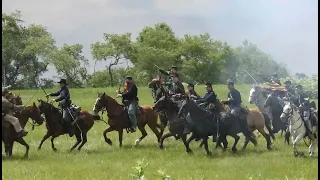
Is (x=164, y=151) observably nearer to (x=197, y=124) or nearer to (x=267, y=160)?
(x=197, y=124)

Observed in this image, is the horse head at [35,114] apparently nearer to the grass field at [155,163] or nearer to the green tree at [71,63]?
the grass field at [155,163]

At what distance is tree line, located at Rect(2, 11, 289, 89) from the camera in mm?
68750

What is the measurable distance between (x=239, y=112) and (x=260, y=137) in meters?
3.90

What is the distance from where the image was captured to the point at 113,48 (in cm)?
7662

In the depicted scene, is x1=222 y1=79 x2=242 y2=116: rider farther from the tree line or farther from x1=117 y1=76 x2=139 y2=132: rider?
the tree line

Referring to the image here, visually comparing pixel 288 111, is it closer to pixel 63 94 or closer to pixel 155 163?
pixel 155 163

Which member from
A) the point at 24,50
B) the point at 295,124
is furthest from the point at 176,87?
the point at 24,50

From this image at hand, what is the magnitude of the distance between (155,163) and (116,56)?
6414 centimetres

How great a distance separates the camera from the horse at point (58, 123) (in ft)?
57.0

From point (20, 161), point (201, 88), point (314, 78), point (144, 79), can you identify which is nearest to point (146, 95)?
point (201, 88)

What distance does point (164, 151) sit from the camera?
16.8 metres

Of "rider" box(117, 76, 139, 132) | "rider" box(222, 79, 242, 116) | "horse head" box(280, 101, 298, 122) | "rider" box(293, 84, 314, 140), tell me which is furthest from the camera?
"rider" box(117, 76, 139, 132)

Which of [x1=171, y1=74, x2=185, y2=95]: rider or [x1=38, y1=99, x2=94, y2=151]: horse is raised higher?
[x1=171, y1=74, x2=185, y2=95]: rider

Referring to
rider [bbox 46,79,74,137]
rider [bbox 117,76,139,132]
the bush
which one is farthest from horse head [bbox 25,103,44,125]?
the bush
